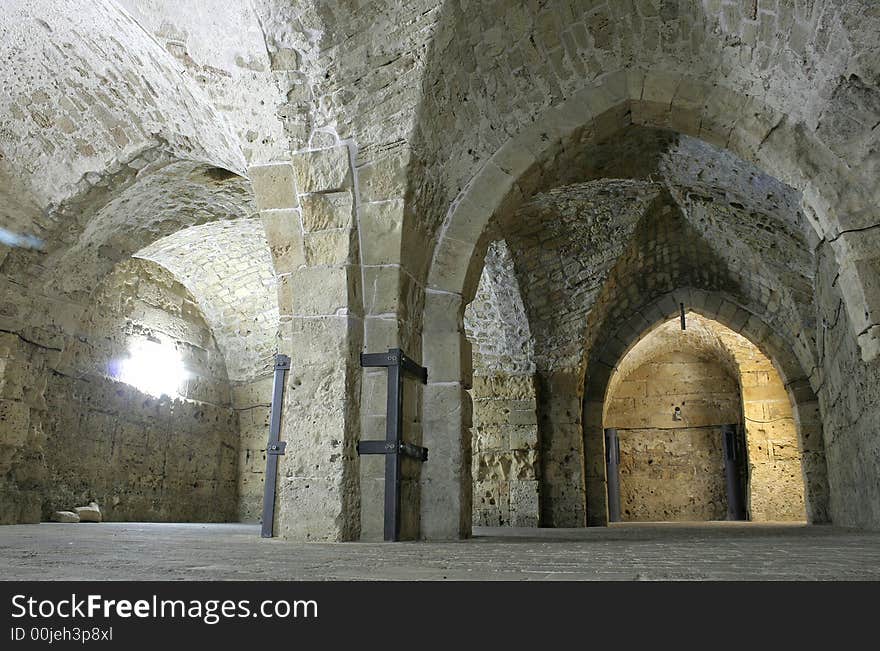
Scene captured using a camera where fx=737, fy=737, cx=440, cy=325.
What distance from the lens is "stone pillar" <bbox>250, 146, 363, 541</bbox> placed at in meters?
4.01

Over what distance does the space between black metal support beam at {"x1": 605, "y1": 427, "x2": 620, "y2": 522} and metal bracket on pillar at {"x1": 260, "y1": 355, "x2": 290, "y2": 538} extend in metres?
9.33

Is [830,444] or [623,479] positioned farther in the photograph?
[623,479]

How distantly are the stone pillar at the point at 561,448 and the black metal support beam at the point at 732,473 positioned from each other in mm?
5196

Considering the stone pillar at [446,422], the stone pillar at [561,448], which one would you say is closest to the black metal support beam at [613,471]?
the stone pillar at [561,448]

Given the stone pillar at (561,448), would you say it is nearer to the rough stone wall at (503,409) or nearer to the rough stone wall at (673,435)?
the rough stone wall at (503,409)

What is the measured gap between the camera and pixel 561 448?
859cm

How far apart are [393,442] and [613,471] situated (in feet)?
33.4

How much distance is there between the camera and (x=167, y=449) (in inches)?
340

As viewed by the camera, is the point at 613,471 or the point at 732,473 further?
the point at 613,471

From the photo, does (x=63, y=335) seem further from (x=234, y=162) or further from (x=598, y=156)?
(x=598, y=156)

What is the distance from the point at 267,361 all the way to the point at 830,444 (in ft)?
21.8

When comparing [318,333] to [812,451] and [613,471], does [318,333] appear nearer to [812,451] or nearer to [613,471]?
[812,451]

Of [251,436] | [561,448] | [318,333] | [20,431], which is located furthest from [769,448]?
[20,431]
